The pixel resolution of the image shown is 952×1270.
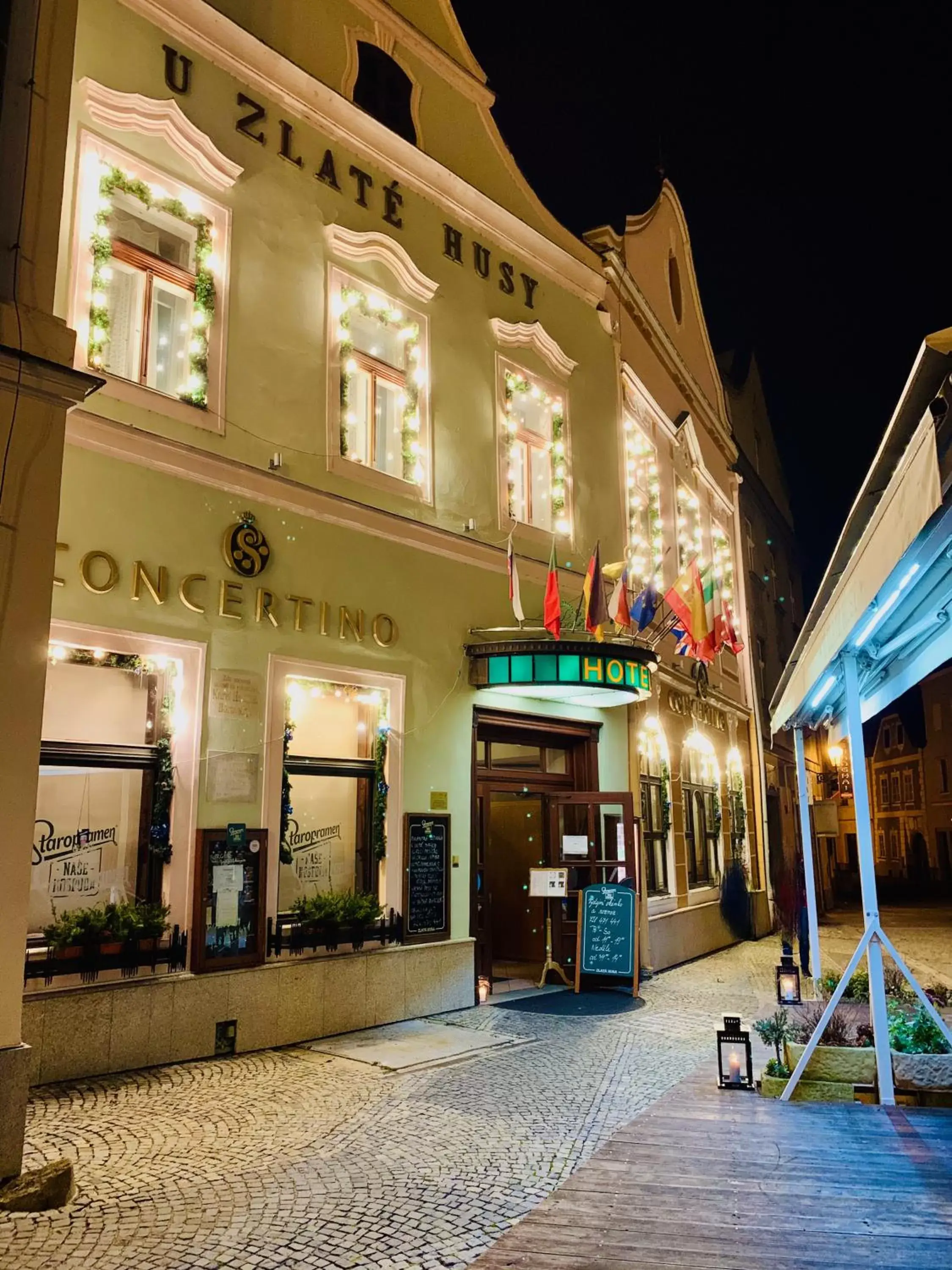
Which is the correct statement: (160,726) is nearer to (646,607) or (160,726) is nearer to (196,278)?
(196,278)

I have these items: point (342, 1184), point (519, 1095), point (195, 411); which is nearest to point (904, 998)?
point (519, 1095)

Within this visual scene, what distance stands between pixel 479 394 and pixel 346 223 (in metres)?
2.52

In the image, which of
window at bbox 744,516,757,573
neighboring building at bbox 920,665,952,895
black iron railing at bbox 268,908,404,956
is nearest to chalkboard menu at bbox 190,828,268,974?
black iron railing at bbox 268,908,404,956

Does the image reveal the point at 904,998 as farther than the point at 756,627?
No

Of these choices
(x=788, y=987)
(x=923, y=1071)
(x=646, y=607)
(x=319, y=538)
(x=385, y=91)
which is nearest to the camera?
(x=923, y=1071)

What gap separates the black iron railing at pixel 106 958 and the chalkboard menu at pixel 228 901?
0.15 meters

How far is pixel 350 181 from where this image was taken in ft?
33.1

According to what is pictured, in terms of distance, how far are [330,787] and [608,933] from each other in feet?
12.8

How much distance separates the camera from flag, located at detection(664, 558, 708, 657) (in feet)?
37.0

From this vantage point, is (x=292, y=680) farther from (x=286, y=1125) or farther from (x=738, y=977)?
(x=738, y=977)

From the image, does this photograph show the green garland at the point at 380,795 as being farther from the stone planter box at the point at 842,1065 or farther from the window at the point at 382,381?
the stone planter box at the point at 842,1065

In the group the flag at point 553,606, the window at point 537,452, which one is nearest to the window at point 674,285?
the window at point 537,452

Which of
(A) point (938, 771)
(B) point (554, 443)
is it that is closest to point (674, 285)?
(B) point (554, 443)

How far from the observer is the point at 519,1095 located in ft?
21.7
